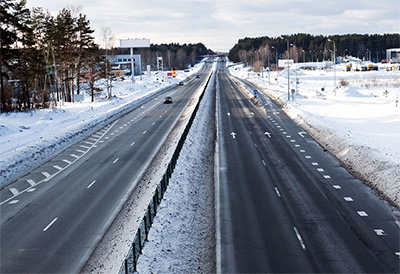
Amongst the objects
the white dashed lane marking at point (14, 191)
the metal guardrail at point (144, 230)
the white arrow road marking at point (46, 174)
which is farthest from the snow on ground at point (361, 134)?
the white dashed lane marking at point (14, 191)

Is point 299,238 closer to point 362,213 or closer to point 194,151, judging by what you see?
point 362,213

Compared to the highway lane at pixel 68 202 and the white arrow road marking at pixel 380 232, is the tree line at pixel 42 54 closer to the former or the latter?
the highway lane at pixel 68 202

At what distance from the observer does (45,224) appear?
19109 mm

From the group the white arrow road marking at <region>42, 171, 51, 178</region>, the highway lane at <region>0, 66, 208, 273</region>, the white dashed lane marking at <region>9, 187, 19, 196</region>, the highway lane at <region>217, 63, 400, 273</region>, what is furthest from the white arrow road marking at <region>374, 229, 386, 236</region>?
the white arrow road marking at <region>42, 171, 51, 178</region>

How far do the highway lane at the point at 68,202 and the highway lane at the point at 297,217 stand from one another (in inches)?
203

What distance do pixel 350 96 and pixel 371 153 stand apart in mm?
47879

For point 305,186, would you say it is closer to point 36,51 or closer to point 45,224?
point 45,224

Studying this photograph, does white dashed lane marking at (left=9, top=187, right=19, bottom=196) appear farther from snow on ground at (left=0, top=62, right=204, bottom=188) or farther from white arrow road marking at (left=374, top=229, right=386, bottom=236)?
white arrow road marking at (left=374, top=229, right=386, bottom=236)

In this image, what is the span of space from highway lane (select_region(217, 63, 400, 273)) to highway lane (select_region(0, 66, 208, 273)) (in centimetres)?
516

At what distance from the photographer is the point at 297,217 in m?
18.9

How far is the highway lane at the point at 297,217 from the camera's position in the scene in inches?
582

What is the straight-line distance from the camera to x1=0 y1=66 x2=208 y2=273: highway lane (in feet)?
52.7

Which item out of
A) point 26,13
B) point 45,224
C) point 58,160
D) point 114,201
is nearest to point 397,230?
point 114,201

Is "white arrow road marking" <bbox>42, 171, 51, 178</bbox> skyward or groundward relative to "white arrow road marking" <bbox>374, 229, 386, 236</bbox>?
skyward
